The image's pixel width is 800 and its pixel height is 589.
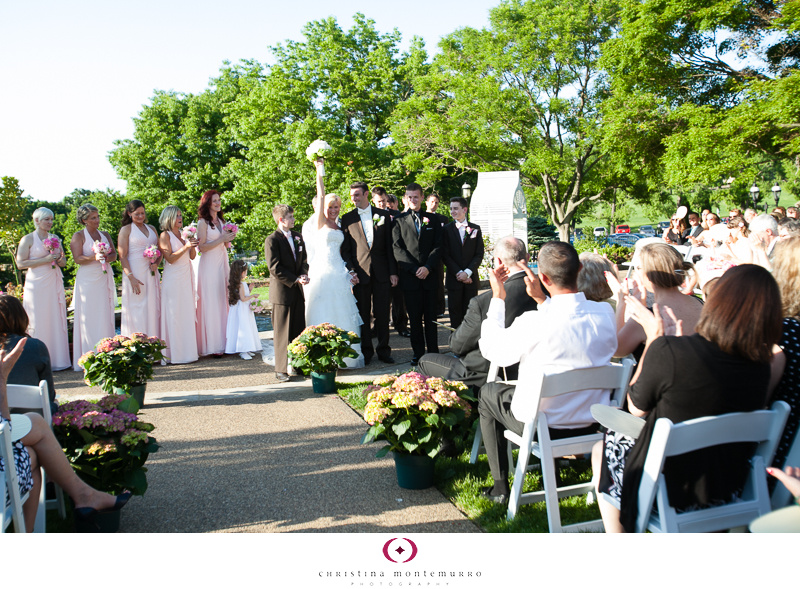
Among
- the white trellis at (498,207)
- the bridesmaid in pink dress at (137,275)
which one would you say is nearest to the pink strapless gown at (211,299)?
the bridesmaid in pink dress at (137,275)

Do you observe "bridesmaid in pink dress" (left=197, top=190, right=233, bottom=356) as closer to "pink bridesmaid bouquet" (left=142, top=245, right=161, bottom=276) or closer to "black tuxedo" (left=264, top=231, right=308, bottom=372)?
"pink bridesmaid bouquet" (left=142, top=245, right=161, bottom=276)

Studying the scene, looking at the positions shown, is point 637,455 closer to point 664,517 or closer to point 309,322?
point 664,517

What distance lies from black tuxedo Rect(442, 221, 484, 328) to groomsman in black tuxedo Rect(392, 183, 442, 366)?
18 centimetres

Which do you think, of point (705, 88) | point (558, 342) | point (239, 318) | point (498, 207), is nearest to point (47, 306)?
point (239, 318)

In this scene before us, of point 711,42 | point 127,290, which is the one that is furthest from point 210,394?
point 711,42

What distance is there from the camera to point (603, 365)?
3.10 m

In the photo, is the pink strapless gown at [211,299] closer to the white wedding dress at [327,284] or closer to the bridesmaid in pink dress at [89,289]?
→ the bridesmaid in pink dress at [89,289]

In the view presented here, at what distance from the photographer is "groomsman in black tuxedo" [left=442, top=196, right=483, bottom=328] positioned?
7562 mm

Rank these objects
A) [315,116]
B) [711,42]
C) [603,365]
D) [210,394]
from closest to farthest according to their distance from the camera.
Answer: [603,365] < [315,116] < [210,394] < [711,42]

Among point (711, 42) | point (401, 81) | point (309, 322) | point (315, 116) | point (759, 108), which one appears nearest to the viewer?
point (315, 116)

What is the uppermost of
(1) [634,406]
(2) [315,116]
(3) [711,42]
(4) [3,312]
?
(3) [711,42]

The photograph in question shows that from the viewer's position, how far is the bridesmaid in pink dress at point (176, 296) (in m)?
8.06

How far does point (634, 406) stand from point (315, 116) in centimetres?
294

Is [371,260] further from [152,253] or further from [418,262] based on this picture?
[152,253]
